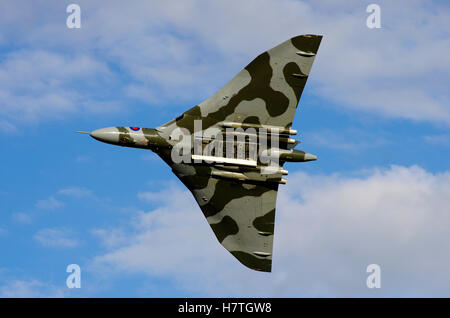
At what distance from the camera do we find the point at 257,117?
168 feet

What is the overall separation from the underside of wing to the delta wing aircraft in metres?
0.07

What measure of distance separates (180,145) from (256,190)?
6.25 metres

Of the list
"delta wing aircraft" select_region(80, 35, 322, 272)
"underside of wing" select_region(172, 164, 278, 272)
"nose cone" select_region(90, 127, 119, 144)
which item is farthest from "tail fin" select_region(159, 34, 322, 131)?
"underside of wing" select_region(172, 164, 278, 272)

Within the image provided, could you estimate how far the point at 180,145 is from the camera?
50531 millimetres

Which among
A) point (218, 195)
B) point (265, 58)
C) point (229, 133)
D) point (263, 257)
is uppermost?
point (265, 58)

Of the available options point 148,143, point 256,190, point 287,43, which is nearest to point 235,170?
point 256,190

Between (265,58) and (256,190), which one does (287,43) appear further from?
(256,190)

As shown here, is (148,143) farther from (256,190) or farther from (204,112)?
(256,190)

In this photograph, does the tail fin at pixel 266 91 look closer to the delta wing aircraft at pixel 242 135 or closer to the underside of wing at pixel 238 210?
the delta wing aircraft at pixel 242 135

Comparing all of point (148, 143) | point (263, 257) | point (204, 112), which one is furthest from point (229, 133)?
point (263, 257)

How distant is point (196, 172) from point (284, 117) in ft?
23.2

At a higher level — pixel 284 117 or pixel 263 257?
pixel 284 117

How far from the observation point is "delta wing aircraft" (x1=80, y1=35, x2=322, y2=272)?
50.6 metres

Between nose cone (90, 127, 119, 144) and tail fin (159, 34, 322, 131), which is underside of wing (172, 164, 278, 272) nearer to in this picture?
tail fin (159, 34, 322, 131)
